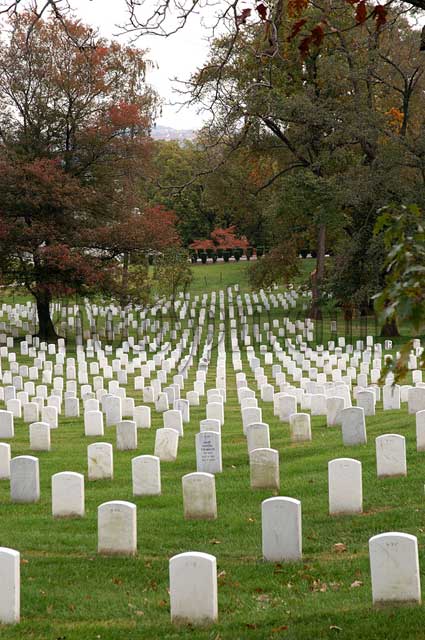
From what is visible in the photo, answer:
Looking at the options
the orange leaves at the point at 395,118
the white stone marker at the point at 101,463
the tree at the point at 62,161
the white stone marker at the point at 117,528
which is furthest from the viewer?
the orange leaves at the point at 395,118

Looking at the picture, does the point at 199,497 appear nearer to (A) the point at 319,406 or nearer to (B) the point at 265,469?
(B) the point at 265,469

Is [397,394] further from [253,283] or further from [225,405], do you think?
[253,283]

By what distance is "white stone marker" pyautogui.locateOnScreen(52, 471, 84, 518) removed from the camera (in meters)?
10.5

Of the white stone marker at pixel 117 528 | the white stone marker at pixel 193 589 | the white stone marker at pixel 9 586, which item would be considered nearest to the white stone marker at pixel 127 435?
the white stone marker at pixel 117 528

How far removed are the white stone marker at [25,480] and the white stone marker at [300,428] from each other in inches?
186

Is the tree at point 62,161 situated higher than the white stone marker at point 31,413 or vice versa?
the tree at point 62,161

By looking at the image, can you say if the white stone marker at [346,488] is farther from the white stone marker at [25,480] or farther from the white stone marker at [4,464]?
the white stone marker at [4,464]

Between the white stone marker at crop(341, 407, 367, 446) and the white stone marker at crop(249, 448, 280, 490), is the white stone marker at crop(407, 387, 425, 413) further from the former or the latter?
the white stone marker at crop(249, 448, 280, 490)

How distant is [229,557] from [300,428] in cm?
630

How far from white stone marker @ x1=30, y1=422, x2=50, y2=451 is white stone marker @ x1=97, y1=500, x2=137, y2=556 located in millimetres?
6474

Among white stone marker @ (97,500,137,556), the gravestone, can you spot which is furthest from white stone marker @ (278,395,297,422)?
white stone marker @ (97,500,137,556)

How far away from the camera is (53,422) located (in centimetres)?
1791

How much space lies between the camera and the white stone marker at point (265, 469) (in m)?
11.4

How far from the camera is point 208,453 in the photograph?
505 inches
